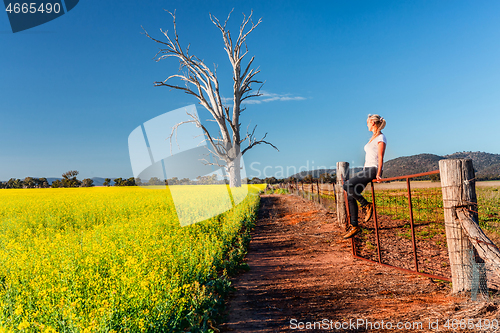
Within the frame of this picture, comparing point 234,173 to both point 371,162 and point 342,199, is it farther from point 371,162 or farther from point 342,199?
point 371,162

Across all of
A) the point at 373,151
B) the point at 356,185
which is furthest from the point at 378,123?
the point at 356,185

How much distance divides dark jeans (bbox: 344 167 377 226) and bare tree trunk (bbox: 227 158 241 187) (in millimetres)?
15841

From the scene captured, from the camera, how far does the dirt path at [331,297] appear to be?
3104 millimetres

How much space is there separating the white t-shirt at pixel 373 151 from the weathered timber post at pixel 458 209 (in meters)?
1.22

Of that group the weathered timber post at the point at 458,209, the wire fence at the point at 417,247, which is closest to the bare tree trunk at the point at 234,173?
the wire fence at the point at 417,247

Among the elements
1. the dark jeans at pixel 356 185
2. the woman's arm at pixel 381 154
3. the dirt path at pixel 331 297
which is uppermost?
the woman's arm at pixel 381 154

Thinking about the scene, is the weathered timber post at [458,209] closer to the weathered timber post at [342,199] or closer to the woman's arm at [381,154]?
the woman's arm at [381,154]

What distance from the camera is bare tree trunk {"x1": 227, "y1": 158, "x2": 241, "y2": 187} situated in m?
20.8

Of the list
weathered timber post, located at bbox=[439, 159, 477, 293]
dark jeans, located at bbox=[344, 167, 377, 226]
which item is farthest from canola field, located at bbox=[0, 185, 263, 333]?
weathered timber post, located at bbox=[439, 159, 477, 293]

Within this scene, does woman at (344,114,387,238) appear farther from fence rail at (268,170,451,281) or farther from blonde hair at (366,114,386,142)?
fence rail at (268,170,451,281)

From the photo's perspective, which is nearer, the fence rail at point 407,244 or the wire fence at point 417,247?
the wire fence at point 417,247

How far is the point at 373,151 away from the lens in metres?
4.81

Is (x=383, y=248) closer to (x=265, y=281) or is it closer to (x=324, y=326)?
(x=265, y=281)

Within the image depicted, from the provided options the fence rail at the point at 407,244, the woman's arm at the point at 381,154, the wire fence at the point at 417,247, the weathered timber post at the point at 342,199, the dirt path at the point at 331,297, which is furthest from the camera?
the weathered timber post at the point at 342,199
